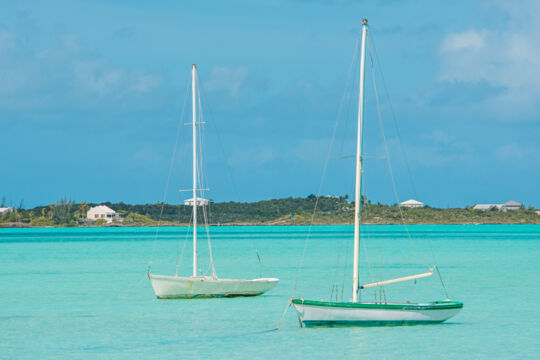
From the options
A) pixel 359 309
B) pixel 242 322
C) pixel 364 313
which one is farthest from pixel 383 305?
pixel 242 322

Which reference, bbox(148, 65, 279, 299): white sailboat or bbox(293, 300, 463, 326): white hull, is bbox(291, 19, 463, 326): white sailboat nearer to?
bbox(293, 300, 463, 326): white hull

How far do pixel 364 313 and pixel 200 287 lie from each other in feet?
39.6

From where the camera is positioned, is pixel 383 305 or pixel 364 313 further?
pixel 383 305

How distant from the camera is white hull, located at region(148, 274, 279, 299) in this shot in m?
37.6

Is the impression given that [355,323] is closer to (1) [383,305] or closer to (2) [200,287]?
(1) [383,305]

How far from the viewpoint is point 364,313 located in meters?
27.3

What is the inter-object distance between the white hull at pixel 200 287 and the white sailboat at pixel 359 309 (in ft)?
32.3

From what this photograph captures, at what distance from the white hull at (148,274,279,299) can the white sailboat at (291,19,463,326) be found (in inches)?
387

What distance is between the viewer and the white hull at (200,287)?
3760 centimetres

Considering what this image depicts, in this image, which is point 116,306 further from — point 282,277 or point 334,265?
point 334,265

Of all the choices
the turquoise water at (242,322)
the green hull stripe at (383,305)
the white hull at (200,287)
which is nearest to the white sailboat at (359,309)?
the green hull stripe at (383,305)

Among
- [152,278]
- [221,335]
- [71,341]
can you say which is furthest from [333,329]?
[152,278]

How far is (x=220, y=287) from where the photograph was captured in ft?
124

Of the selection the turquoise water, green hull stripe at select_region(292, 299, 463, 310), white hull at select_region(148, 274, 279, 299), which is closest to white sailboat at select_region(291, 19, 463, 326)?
green hull stripe at select_region(292, 299, 463, 310)
